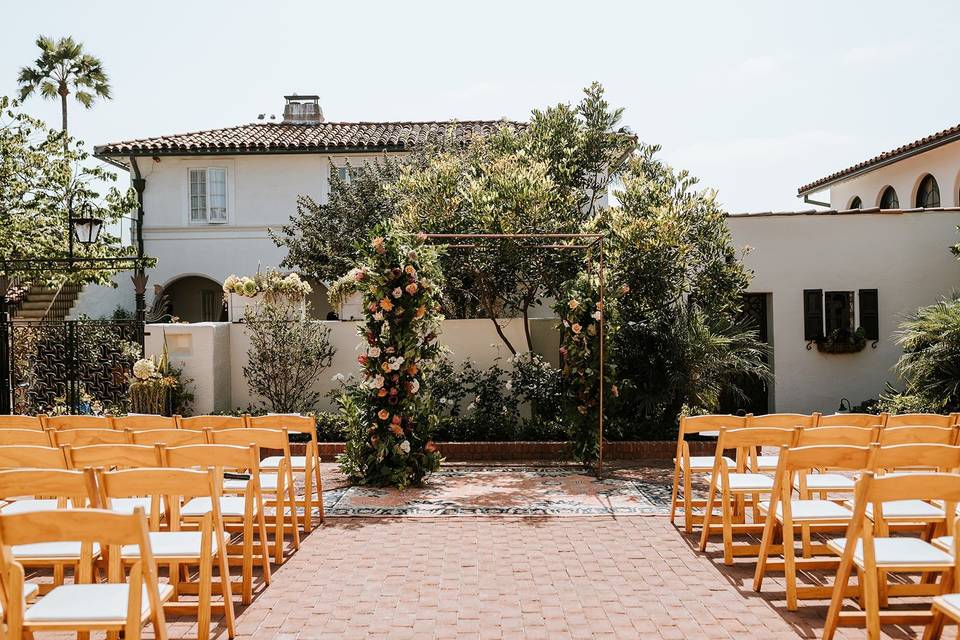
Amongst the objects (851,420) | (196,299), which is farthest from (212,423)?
(196,299)

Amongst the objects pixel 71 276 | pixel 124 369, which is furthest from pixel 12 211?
pixel 124 369

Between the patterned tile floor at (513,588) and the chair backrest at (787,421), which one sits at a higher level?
the chair backrest at (787,421)

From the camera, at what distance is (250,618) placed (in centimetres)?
513

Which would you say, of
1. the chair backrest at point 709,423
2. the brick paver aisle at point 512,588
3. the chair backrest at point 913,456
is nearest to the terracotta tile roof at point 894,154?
the chair backrest at point 709,423

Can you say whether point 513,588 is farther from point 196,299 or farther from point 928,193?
point 196,299

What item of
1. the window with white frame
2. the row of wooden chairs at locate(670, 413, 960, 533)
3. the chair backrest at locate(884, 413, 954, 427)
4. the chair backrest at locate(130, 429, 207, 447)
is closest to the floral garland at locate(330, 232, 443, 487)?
the chair backrest at locate(130, 429, 207, 447)

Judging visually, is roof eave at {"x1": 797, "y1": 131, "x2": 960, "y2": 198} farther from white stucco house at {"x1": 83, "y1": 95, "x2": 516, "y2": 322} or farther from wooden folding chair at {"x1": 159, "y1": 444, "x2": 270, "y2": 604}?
wooden folding chair at {"x1": 159, "y1": 444, "x2": 270, "y2": 604}

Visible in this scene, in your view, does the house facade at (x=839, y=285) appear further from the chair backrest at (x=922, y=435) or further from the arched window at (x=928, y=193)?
the chair backrest at (x=922, y=435)

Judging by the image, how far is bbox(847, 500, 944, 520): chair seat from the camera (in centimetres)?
536

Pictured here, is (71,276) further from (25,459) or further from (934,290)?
(934,290)

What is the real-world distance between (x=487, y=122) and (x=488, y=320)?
39.2 feet

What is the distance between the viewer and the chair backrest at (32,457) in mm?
5340

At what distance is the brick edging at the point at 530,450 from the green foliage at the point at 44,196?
8493mm

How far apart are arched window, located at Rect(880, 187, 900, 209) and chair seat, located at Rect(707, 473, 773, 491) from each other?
1369 centimetres
